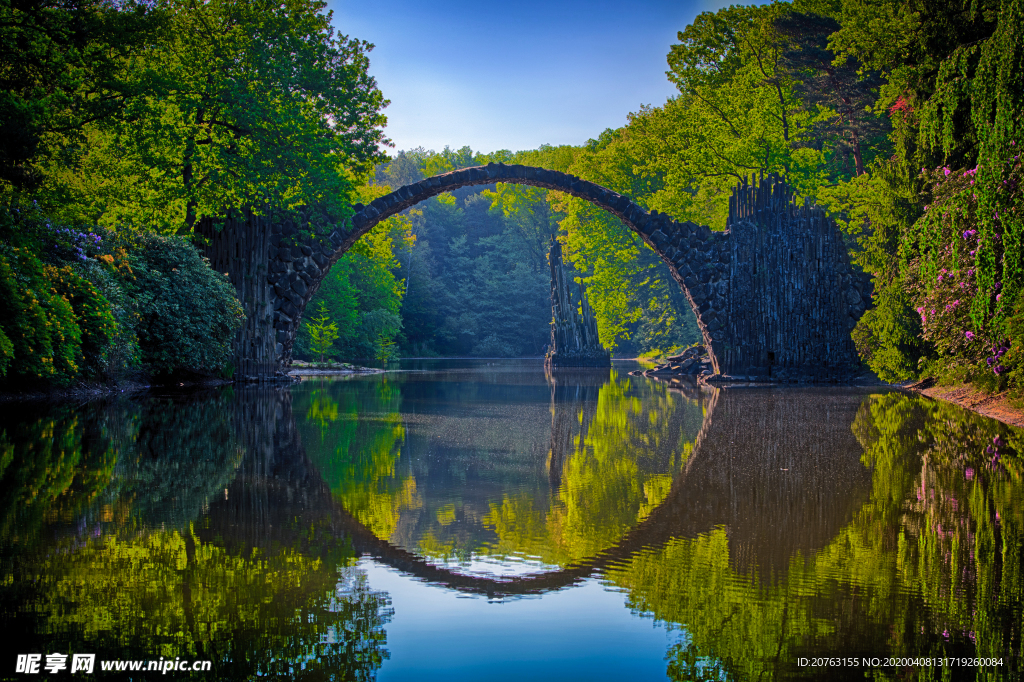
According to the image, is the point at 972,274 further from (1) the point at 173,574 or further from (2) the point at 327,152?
(2) the point at 327,152

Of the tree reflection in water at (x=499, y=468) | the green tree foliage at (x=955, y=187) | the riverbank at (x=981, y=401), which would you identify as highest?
the green tree foliage at (x=955, y=187)

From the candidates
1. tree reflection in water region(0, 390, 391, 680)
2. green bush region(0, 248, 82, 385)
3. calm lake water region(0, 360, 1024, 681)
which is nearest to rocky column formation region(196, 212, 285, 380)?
green bush region(0, 248, 82, 385)

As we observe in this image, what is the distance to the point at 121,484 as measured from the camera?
612cm

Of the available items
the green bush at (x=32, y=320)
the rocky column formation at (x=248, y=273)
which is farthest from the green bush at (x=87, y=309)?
the rocky column formation at (x=248, y=273)

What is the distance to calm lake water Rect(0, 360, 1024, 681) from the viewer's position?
2965 mm

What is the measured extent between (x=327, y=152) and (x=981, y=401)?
14.8 meters

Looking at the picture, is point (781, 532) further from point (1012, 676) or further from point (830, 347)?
point (830, 347)

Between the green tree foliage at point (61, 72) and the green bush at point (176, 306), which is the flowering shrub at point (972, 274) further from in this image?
the green tree foliage at point (61, 72)

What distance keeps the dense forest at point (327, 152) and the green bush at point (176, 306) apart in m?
0.05

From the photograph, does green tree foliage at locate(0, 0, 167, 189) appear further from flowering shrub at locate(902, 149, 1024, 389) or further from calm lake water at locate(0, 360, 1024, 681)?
flowering shrub at locate(902, 149, 1024, 389)

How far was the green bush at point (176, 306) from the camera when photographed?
51.7ft

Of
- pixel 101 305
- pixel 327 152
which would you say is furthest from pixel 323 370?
pixel 101 305

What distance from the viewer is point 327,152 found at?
19672 mm

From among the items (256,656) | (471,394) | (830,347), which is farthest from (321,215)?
(256,656)
